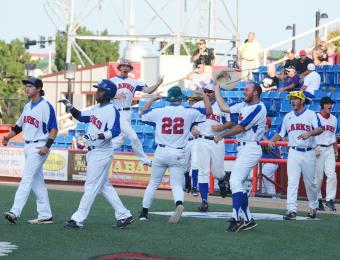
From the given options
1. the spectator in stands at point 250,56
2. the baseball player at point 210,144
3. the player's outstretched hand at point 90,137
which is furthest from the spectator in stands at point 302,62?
the player's outstretched hand at point 90,137

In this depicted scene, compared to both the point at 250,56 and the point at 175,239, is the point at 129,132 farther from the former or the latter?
the point at 250,56

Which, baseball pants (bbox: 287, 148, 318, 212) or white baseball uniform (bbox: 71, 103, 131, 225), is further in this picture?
baseball pants (bbox: 287, 148, 318, 212)

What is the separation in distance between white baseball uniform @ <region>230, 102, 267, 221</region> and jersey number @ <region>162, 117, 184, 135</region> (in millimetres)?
903

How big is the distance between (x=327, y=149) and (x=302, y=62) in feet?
21.0

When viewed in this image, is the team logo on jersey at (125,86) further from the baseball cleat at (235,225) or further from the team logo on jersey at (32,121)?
the baseball cleat at (235,225)

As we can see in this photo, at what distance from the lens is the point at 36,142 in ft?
42.7

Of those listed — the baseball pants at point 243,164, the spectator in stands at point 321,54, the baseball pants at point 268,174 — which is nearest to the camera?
the baseball pants at point 243,164

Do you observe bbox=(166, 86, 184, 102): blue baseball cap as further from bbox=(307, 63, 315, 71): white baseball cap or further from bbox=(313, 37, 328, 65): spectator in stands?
bbox=(313, 37, 328, 65): spectator in stands

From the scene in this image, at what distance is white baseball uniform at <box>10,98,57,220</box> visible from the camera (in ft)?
42.5

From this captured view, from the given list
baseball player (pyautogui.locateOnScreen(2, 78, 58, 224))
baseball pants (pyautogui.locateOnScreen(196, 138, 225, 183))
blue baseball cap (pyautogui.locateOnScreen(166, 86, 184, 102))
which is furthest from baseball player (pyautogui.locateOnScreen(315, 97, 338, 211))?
baseball player (pyautogui.locateOnScreen(2, 78, 58, 224))

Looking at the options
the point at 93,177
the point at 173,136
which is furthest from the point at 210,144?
the point at 93,177

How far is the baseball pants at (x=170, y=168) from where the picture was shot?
44.3ft

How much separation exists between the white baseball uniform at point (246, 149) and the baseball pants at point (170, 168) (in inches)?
38.8

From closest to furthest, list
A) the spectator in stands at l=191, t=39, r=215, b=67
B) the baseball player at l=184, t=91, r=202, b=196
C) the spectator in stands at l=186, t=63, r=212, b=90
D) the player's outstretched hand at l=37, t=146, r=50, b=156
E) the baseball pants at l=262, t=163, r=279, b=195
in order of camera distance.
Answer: the player's outstretched hand at l=37, t=146, r=50, b=156, the baseball player at l=184, t=91, r=202, b=196, the baseball pants at l=262, t=163, r=279, b=195, the spectator in stands at l=186, t=63, r=212, b=90, the spectator in stands at l=191, t=39, r=215, b=67
